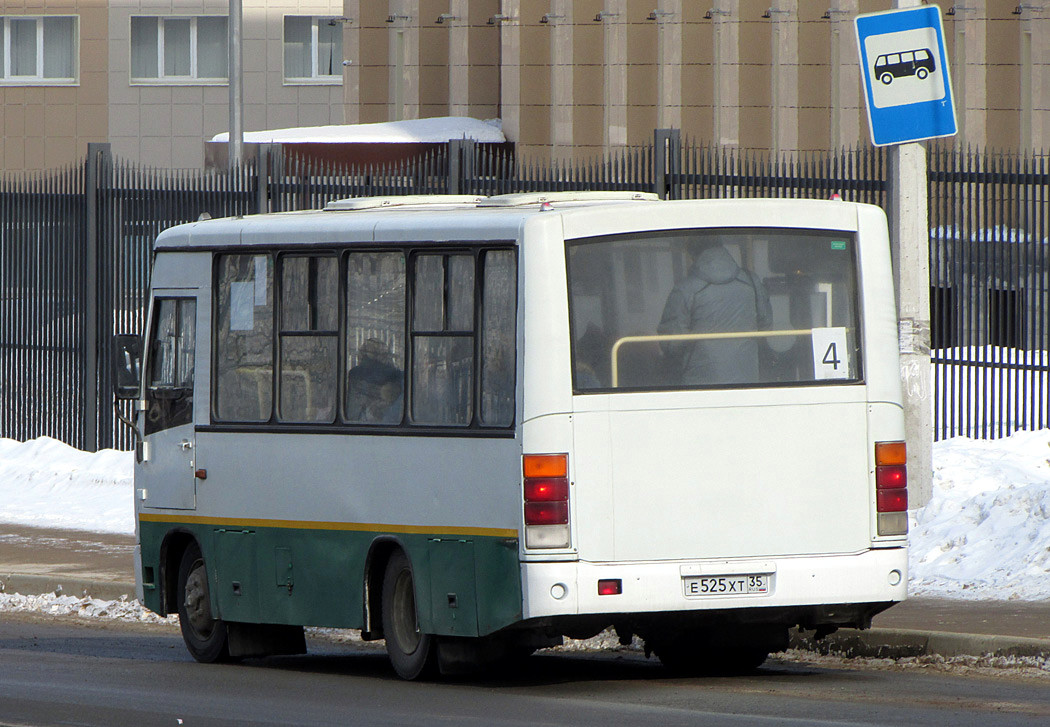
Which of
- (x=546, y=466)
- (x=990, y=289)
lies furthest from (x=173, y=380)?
(x=990, y=289)

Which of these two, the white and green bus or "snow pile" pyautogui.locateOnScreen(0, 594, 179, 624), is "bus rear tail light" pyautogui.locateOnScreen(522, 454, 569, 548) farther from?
"snow pile" pyautogui.locateOnScreen(0, 594, 179, 624)

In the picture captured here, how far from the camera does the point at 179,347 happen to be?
12023 millimetres

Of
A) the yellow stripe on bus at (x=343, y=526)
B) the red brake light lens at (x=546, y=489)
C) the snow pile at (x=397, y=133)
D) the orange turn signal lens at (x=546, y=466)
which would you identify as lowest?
the yellow stripe on bus at (x=343, y=526)

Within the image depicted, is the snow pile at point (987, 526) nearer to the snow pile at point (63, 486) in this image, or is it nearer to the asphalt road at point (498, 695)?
the asphalt road at point (498, 695)

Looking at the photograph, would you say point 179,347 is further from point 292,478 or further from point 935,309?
point 935,309

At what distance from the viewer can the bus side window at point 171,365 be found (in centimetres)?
1188

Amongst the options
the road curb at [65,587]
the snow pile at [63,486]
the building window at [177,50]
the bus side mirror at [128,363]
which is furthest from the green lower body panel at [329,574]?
the building window at [177,50]

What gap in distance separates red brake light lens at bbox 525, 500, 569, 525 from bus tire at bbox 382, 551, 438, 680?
1.11 m

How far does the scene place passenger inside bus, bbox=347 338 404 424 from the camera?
1041cm

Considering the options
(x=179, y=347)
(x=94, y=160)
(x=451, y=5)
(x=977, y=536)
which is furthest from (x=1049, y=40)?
(x=179, y=347)

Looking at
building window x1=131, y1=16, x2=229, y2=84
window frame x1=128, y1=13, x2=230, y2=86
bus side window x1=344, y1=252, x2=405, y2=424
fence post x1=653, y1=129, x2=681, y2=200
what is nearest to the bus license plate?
bus side window x1=344, y1=252, x2=405, y2=424

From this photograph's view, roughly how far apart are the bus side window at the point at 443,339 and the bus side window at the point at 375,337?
0.13 m

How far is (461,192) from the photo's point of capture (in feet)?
A: 62.5

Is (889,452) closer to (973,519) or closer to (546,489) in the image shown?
(546,489)
